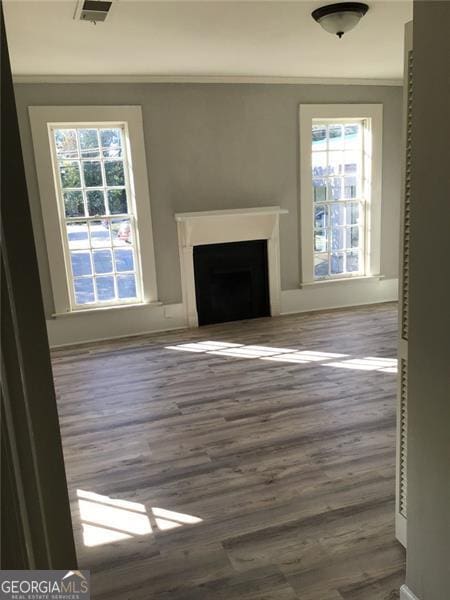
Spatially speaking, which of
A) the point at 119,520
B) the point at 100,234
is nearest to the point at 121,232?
the point at 100,234

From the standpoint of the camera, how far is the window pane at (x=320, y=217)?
615cm

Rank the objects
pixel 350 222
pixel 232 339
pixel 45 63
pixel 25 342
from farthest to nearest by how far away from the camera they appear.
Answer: pixel 350 222
pixel 232 339
pixel 45 63
pixel 25 342

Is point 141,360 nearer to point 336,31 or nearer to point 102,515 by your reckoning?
point 102,515

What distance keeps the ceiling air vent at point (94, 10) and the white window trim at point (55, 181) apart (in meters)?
1.92

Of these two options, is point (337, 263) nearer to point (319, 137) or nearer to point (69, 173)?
point (319, 137)

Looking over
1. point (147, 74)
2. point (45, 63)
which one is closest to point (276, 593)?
point (45, 63)

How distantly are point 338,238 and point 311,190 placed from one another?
2.57 feet

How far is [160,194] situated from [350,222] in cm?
256

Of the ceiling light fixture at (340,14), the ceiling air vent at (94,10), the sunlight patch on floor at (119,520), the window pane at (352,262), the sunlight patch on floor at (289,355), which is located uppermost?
the ceiling air vent at (94,10)

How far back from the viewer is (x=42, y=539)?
1051 millimetres

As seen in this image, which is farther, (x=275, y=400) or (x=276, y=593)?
(x=275, y=400)

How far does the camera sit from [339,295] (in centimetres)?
640

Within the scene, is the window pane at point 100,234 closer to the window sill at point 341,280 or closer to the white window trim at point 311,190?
the white window trim at point 311,190

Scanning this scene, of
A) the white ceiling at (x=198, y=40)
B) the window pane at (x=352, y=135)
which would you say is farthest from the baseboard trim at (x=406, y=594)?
the window pane at (x=352, y=135)
